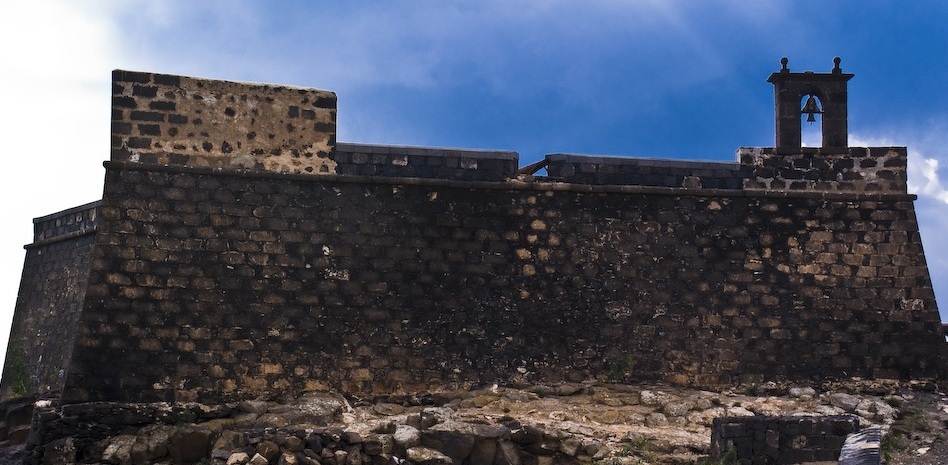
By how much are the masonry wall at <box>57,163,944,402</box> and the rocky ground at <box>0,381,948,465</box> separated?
31 cm

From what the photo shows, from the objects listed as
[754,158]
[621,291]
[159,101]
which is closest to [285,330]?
[159,101]

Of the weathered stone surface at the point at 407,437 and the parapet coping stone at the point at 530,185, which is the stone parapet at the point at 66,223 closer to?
the parapet coping stone at the point at 530,185

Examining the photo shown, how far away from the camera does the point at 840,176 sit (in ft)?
50.4

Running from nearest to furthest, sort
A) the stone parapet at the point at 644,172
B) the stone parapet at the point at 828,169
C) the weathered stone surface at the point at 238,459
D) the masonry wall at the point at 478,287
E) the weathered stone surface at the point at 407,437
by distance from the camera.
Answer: the weathered stone surface at the point at 238,459, the weathered stone surface at the point at 407,437, the masonry wall at the point at 478,287, the stone parapet at the point at 644,172, the stone parapet at the point at 828,169

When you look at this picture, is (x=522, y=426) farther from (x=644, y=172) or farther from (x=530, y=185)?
(x=644, y=172)

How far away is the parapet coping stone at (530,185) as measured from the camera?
45.0ft

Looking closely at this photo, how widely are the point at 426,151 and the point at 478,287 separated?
1.73 metres

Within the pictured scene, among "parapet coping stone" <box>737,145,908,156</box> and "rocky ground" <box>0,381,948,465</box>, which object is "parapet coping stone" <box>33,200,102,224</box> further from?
"parapet coping stone" <box>737,145,908,156</box>

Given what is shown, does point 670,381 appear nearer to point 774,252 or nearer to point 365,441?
point 774,252

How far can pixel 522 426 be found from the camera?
12.8 meters

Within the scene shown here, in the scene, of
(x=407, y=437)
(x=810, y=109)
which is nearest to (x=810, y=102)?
(x=810, y=109)

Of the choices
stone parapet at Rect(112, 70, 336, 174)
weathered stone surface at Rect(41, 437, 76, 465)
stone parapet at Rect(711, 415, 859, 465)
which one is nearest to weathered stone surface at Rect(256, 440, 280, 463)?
weathered stone surface at Rect(41, 437, 76, 465)

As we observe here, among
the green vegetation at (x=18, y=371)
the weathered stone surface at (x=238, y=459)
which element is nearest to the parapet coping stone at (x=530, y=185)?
the weathered stone surface at (x=238, y=459)

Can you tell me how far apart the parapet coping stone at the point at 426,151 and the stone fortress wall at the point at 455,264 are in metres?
0.03
